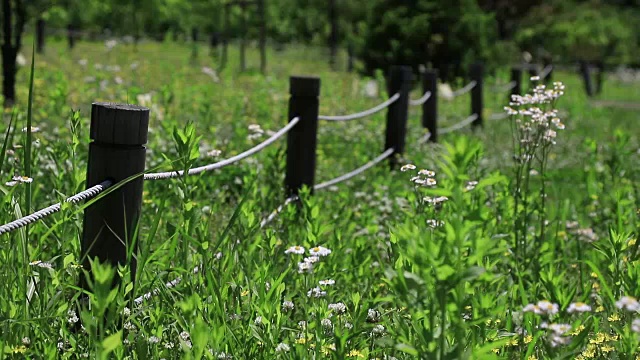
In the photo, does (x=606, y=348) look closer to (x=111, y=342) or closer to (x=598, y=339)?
(x=598, y=339)

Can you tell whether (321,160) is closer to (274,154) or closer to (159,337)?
(274,154)

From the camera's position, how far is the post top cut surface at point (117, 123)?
2799mm

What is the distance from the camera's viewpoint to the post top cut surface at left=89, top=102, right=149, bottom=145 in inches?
110

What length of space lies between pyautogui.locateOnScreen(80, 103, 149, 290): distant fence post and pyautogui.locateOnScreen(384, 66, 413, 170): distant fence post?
17.6ft

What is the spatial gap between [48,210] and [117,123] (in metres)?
0.41

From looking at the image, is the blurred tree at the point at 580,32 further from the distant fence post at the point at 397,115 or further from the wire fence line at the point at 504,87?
the distant fence post at the point at 397,115

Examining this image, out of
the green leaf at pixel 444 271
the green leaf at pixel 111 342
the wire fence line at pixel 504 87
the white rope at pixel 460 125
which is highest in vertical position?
the green leaf at pixel 444 271

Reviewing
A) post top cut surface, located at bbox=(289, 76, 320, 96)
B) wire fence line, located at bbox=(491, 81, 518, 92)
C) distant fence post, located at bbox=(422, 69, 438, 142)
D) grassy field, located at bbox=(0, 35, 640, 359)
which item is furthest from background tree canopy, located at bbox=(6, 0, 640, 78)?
grassy field, located at bbox=(0, 35, 640, 359)

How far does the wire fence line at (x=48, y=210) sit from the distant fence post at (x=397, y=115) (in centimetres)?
553

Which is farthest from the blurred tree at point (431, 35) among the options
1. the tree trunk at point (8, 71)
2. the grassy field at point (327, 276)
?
the grassy field at point (327, 276)

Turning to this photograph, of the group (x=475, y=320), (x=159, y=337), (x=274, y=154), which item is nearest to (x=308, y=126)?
(x=274, y=154)

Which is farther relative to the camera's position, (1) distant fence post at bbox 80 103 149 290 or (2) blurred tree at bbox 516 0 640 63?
(2) blurred tree at bbox 516 0 640 63

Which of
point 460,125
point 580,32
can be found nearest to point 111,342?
point 460,125

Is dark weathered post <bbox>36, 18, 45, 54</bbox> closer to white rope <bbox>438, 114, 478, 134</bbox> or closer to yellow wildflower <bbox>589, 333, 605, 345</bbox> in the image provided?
white rope <bbox>438, 114, 478, 134</bbox>
